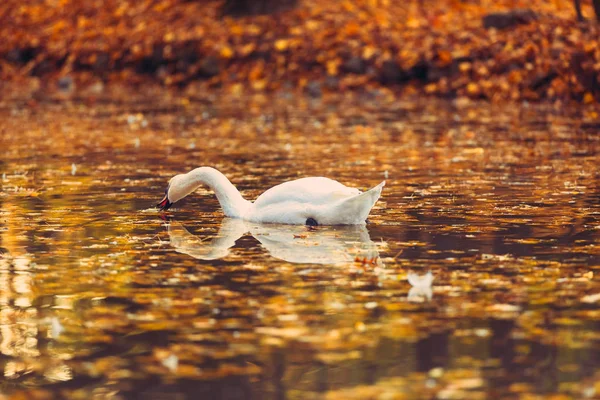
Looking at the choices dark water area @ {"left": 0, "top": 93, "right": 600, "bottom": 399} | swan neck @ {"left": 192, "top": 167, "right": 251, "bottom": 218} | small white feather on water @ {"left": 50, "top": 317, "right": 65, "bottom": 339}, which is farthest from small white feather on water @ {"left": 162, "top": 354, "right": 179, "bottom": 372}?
swan neck @ {"left": 192, "top": 167, "right": 251, "bottom": 218}

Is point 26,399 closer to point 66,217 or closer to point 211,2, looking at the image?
point 66,217

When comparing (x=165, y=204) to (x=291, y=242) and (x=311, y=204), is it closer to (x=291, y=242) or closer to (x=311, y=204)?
(x=311, y=204)

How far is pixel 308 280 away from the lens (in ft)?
25.5

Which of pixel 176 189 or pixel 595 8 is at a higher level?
pixel 595 8

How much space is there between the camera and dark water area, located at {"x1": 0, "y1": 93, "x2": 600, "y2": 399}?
5.79 m

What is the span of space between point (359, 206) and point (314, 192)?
1.25 ft

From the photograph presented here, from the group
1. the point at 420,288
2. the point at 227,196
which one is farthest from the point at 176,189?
the point at 420,288

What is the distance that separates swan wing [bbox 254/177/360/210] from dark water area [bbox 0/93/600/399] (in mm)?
235

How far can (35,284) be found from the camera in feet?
25.6

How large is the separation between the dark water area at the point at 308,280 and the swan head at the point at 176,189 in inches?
5.8

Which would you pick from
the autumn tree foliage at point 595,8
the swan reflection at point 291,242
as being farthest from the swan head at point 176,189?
the autumn tree foliage at point 595,8

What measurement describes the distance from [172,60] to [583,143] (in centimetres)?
1269

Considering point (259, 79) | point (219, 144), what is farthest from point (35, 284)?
point (259, 79)

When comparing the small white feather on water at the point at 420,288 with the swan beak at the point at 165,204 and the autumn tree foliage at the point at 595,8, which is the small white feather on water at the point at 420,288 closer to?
the swan beak at the point at 165,204
